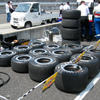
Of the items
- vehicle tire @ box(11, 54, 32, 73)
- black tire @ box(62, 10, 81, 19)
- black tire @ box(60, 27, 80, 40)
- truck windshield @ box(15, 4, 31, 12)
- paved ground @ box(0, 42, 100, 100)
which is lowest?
paved ground @ box(0, 42, 100, 100)

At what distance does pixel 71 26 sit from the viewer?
24.2ft

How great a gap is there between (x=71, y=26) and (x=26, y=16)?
570cm

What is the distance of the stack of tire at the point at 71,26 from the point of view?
7371 millimetres

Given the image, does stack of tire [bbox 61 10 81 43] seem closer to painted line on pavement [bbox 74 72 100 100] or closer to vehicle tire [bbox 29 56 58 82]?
painted line on pavement [bbox 74 72 100 100]

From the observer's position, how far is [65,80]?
392cm

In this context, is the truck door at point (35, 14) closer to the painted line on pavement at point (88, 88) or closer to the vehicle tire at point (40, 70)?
the vehicle tire at point (40, 70)

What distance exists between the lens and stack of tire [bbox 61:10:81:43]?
737 cm

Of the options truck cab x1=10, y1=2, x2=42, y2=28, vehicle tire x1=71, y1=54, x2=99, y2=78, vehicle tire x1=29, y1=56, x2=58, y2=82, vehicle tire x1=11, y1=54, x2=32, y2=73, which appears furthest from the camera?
truck cab x1=10, y1=2, x2=42, y2=28

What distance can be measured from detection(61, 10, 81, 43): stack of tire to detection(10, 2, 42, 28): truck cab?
17.6 ft

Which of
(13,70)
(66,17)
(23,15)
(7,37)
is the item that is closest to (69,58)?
(13,70)

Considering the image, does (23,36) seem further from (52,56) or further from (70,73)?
(70,73)

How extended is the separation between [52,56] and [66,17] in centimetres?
277

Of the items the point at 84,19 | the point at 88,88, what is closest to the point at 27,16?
the point at 84,19

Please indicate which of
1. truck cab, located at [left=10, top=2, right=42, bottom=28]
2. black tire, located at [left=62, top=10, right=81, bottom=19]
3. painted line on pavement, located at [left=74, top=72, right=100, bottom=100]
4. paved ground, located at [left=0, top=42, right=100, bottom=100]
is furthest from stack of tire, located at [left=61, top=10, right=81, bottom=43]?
truck cab, located at [left=10, top=2, right=42, bottom=28]
